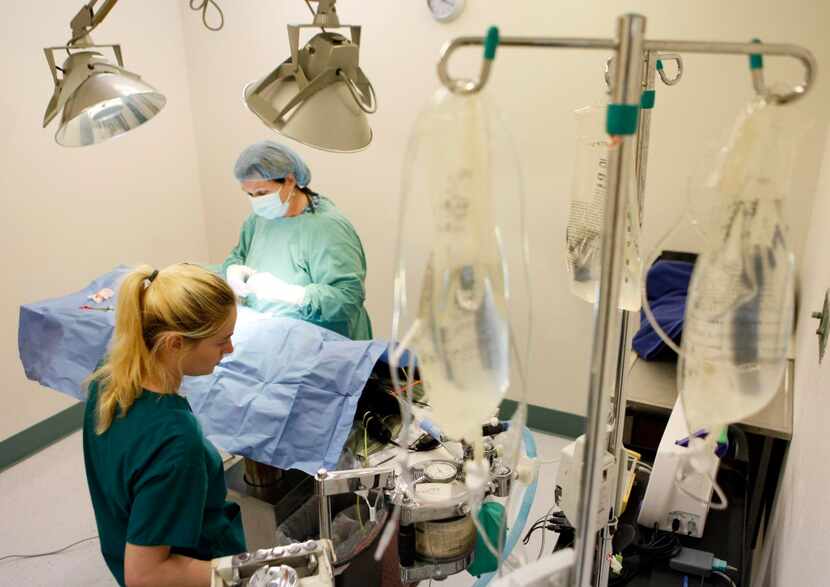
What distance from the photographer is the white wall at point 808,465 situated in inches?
44.3

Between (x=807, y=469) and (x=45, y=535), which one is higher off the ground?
(x=807, y=469)

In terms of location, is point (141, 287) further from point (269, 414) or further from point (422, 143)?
point (422, 143)

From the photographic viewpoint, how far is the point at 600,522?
977mm

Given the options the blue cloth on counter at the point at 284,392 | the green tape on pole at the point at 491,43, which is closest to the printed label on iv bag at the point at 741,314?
the green tape on pole at the point at 491,43

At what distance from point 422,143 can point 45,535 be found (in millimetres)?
2822

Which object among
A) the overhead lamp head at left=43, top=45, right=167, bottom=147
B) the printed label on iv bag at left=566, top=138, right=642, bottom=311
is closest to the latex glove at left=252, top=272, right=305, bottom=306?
the overhead lamp head at left=43, top=45, right=167, bottom=147

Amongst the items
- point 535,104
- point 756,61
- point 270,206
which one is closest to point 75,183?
point 270,206

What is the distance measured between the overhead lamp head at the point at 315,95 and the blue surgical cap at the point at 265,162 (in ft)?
3.82

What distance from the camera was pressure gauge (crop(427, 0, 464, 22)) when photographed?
296 cm

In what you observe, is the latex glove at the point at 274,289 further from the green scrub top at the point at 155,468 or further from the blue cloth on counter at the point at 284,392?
the green scrub top at the point at 155,468

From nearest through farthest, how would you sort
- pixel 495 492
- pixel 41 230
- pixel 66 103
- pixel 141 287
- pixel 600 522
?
pixel 600 522, pixel 141 287, pixel 495 492, pixel 66 103, pixel 41 230

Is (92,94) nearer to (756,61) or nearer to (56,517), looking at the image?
(756,61)

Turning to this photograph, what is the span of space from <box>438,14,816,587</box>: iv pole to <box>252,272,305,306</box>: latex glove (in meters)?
1.98

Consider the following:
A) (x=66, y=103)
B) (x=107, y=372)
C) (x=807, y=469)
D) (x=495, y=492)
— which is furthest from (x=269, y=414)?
(x=807, y=469)
